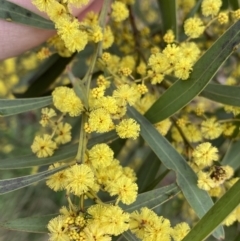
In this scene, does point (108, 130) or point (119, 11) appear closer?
point (108, 130)

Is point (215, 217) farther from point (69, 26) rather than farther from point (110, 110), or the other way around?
point (69, 26)

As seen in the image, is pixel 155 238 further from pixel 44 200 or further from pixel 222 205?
pixel 44 200

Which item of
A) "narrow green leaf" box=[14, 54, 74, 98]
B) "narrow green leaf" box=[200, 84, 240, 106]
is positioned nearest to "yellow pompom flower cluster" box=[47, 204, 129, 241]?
"narrow green leaf" box=[200, 84, 240, 106]

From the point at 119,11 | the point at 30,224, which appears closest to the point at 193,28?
the point at 119,11

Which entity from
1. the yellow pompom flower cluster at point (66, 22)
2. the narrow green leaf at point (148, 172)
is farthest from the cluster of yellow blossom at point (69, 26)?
the narrow green leaf at point (148, 172)

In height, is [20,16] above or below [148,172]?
above

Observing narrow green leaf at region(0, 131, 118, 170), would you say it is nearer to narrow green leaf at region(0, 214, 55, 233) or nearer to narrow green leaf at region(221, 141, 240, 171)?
narrow green leaf at region(0, 214, 55, 233)

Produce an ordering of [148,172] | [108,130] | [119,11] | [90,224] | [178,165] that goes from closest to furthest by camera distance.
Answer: [90,224] < [108,130] < [178,165] < [119,11] < [148,172]
